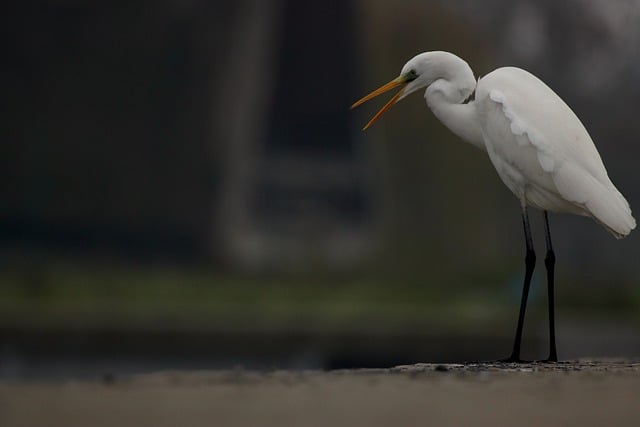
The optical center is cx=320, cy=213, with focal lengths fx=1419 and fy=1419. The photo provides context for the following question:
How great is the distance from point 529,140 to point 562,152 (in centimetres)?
13

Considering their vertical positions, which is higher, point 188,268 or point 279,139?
point 279,139

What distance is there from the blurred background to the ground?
334 inches

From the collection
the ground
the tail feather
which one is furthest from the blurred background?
the ground

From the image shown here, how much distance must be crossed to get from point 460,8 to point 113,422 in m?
20.2

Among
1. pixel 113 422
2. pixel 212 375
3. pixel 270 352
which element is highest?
pixel 270 352

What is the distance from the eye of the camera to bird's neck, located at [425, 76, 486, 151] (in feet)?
19.5

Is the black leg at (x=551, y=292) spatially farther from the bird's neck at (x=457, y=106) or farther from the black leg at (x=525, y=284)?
the bird's neck at (x=457, y=106)

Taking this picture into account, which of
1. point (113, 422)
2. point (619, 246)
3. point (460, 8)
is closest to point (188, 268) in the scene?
point (619, 246)

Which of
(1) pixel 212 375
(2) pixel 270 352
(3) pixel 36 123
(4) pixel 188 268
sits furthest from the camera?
(3) pixel 36 123

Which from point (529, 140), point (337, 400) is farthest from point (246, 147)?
point (337, 400)

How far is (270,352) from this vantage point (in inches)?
410

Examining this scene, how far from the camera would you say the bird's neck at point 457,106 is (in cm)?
595

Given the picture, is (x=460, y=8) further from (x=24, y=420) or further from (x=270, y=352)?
(x=24, y=420)

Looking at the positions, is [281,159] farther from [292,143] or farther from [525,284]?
[525,284]
